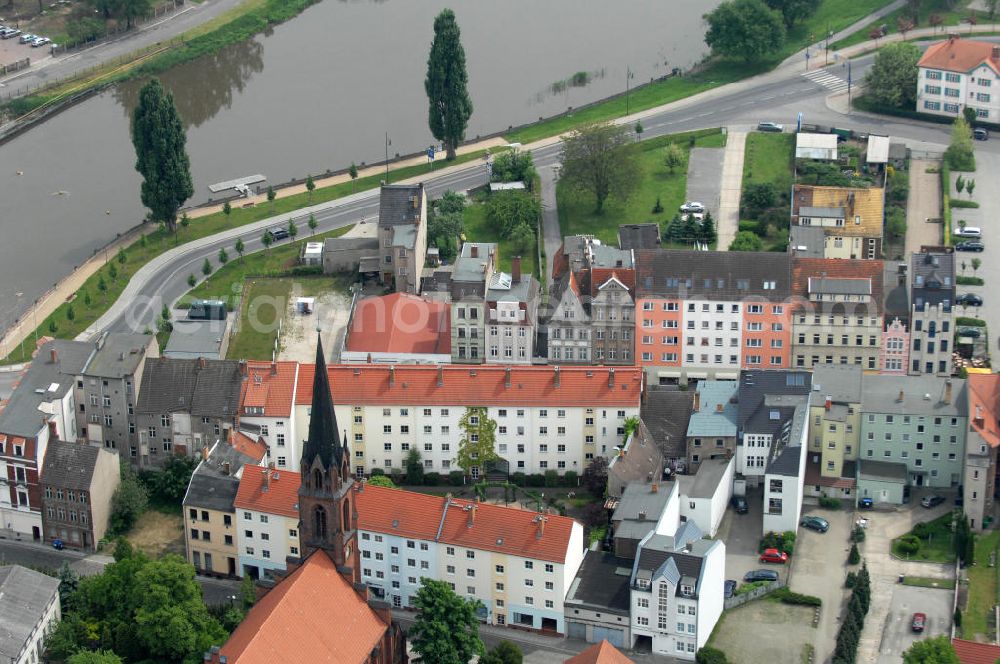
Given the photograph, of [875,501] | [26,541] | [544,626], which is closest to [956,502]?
[875,501]

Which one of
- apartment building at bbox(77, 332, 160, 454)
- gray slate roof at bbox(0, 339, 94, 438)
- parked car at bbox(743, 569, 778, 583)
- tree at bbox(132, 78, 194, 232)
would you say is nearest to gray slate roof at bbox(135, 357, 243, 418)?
apartment building at bbox(77, 332, 160, 454)

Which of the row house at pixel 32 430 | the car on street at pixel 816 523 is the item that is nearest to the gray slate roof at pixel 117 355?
the row house at pixel 32 430

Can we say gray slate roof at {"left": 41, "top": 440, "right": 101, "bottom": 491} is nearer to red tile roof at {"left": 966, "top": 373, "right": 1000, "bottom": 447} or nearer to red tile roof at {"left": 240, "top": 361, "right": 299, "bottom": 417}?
red tile roof at {"left": 240, "top": 361, "right": 299, "bottom": 417}

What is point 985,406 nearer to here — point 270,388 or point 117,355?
point 270,388

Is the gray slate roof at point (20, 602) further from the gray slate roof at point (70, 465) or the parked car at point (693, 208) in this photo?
the parked car at point (693, 208)

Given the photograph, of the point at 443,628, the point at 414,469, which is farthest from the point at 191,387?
the point at 443,628

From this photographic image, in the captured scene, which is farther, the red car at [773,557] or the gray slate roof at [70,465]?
the gray slate roof at [70,465]
